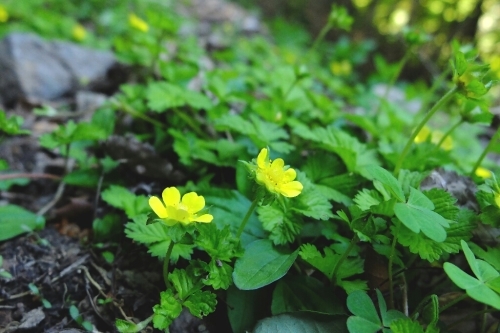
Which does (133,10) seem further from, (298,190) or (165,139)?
(298,190)

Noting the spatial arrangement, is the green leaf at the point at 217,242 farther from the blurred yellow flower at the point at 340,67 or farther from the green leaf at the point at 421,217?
the blurred yellow flower at the point at 340,67

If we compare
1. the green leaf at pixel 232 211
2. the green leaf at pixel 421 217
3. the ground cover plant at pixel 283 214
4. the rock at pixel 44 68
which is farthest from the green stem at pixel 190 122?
the rock at pixel 44 68

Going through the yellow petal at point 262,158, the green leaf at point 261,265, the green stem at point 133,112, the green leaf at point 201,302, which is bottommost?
the green stem at point 133,112

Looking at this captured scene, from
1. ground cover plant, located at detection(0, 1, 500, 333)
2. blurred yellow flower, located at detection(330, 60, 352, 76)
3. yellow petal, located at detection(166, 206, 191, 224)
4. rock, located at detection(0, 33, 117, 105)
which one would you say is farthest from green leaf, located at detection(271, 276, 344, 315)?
blurred yellow flower, located at detection(330, 60, 352, 76)

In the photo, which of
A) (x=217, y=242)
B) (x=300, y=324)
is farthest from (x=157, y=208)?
(x=300, y=324)

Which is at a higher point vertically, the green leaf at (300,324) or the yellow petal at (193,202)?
the yellow petal at (193,202)

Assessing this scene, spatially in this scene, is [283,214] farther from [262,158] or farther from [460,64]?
[460,64]

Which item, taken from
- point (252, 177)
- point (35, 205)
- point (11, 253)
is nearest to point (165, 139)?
point (35, 205)

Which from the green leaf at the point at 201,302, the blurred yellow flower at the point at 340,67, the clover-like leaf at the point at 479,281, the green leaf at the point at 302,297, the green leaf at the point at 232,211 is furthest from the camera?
the blurred yellow flower at the point at 340,67
